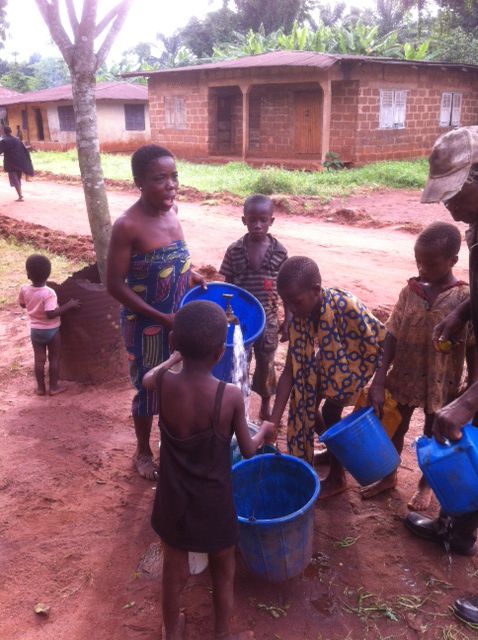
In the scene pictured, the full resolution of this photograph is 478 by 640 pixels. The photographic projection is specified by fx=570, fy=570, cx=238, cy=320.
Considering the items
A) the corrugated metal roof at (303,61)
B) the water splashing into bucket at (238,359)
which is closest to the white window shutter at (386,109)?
the corrugated metal roof at (303,61)

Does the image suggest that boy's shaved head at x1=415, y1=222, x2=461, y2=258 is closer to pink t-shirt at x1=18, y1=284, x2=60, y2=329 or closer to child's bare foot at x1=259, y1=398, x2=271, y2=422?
child's bare foot at x1=259, y1=398, x2=271, y2=422

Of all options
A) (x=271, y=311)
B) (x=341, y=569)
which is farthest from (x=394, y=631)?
(x=271, y=311)

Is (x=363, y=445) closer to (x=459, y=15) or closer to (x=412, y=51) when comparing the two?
(x=412, y=51)

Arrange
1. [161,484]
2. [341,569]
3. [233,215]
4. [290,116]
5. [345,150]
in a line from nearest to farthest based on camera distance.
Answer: [161,484], [341,569], [233,215], [345,150], [290,116]

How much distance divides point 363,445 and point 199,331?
3.58 ft

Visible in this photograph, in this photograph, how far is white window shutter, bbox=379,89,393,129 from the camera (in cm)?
1713

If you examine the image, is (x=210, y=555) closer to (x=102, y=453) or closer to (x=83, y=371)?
(x=102, y=453)

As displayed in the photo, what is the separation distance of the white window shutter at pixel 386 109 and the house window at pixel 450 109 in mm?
2829

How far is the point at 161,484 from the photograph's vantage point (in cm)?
199

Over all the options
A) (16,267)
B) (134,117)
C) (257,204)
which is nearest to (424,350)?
(257,204)

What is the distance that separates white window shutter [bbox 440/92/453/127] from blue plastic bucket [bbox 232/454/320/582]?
64.3 ft

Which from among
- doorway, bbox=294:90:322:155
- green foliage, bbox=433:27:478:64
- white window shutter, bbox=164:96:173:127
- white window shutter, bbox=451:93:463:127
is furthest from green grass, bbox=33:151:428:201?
green foliage, bbox=433:27:478:64

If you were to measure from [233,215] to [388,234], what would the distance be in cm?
318

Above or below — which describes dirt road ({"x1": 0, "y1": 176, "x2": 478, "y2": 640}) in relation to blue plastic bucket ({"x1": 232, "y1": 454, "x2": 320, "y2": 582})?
below
